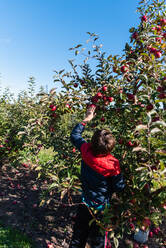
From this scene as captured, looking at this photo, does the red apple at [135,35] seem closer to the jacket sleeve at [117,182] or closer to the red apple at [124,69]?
the red apple at [124,69]

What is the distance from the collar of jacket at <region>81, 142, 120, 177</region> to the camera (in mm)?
1751

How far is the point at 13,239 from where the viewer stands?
2.60 meters

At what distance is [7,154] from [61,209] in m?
2.51

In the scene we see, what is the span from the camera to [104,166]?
1.76 meters

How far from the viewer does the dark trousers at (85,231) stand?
199 cm

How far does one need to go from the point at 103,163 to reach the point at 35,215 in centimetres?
246

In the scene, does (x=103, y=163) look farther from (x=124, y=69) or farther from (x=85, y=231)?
(x=124, y=69)

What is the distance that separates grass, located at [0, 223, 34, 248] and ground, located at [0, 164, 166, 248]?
0.50 ft

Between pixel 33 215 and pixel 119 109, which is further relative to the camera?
pixel 33 215

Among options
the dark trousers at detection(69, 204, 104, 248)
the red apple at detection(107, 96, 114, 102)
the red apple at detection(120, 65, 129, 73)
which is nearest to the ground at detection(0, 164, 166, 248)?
the dark trousers at detection(69, 204, 104, 248)

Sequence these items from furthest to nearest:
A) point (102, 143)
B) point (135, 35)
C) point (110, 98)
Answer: point (135, 35) < point (110, 98) < point (102, 143)

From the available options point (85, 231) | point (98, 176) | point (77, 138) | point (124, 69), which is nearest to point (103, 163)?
point (98, 176)

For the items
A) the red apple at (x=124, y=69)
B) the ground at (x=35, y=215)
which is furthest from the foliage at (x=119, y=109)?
the ground at (x=35, y=215)

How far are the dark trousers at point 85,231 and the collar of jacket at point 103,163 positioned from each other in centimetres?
56
